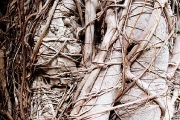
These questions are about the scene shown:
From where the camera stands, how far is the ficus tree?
3.25 ft

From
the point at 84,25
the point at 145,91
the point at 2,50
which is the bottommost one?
the point at 145,91

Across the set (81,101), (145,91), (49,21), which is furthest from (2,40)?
(145,91)

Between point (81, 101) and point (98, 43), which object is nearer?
point (81, 101)

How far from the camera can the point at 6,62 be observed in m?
1.17

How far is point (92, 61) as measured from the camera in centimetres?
102

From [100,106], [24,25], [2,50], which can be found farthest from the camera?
[2,50]

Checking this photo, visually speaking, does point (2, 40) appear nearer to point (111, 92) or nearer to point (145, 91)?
point (111, 92)

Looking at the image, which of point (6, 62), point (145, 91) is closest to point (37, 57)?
point (6, 62)

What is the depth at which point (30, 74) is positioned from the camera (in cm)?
104

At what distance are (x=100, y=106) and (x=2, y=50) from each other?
21.3 inches

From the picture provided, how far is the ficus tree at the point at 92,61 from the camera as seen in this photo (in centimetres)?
99

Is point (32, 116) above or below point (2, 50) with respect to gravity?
below

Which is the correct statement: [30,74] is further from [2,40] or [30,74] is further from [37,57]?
[2,40]

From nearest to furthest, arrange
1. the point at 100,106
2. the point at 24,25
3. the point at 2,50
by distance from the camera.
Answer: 1. the point at 100,106
2. the point at 24,25
3. the point at 2,50
